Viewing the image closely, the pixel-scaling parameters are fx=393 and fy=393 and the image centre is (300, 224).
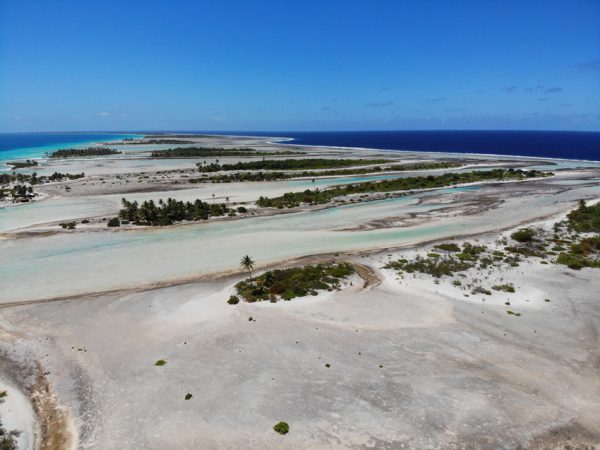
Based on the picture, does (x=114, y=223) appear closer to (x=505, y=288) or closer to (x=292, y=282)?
(x=292, y=282)

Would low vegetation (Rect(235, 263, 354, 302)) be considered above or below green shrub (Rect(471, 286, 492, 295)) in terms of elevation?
below

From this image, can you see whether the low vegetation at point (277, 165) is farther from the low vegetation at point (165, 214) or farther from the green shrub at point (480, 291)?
the green shrub at point (480, 291)

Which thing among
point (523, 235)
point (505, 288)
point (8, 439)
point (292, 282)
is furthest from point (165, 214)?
point (523, 235)

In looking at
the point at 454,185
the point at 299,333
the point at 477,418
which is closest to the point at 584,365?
the point at 477,418

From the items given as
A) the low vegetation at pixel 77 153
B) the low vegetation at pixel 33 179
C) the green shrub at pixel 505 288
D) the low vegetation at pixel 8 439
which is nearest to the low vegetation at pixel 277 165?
the low vegetation at pixel 33 179

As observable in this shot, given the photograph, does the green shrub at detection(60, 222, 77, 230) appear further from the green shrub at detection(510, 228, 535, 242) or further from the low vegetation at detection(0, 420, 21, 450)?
the green shrub at detection(510, 228, 535, 242)

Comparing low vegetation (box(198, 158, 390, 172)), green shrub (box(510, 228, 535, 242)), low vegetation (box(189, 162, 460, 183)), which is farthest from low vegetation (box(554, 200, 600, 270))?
low vegetation (box(198, 158, 390, 172))
